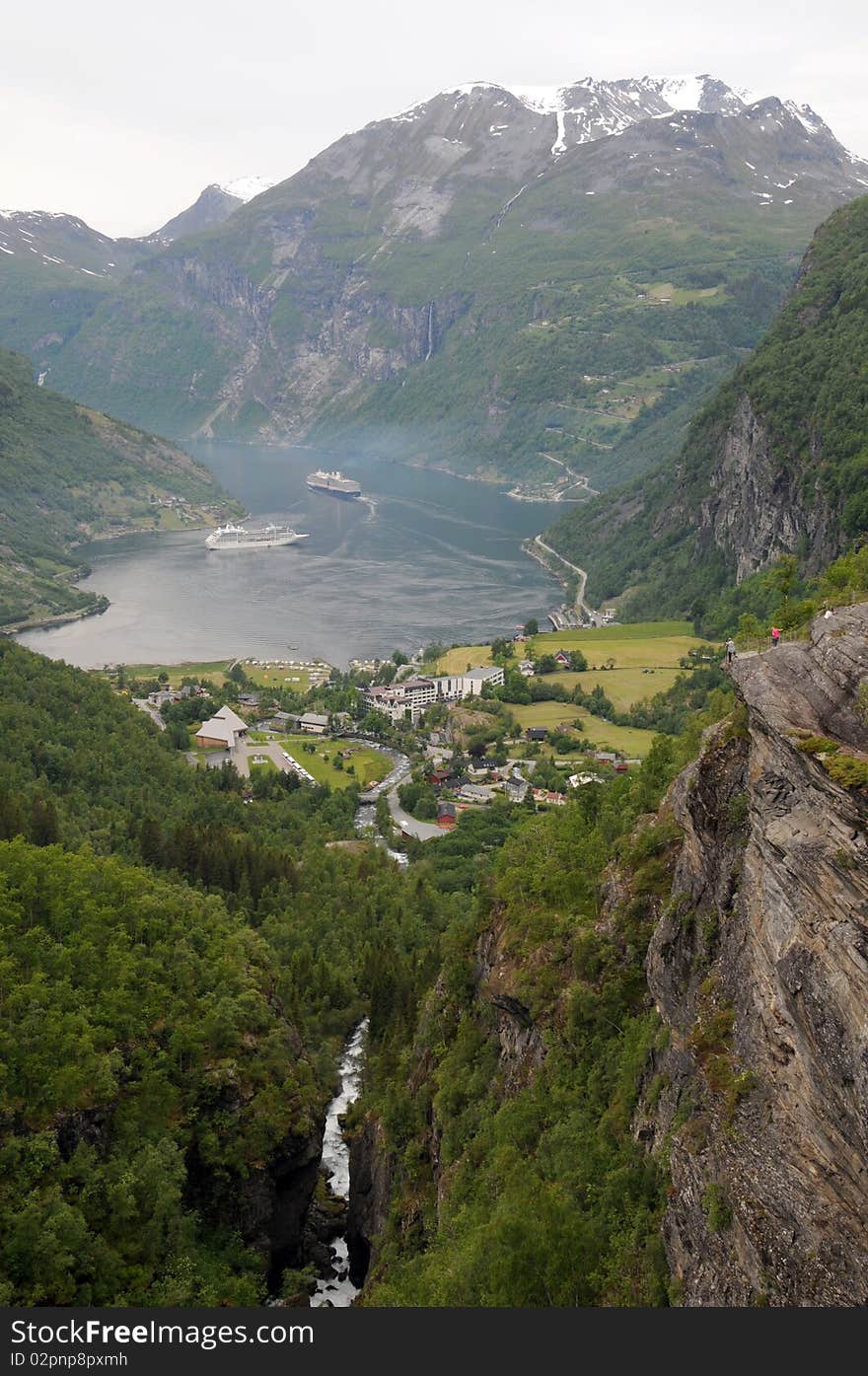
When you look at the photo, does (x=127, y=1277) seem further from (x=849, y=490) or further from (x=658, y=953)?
(x=849, y=490)

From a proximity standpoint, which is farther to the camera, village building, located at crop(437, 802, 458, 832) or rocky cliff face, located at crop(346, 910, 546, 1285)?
village building, located at crop(437, 802, 458, 832)

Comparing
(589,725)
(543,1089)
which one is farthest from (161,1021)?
(589,725)

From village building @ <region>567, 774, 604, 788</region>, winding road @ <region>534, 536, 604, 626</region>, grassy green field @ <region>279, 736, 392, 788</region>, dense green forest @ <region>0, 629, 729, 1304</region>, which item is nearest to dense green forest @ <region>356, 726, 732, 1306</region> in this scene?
dense green forest @ <region>0, 629, 729, 1304</region>

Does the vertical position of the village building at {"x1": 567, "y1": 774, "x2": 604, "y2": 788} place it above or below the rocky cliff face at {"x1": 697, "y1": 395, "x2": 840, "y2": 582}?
below

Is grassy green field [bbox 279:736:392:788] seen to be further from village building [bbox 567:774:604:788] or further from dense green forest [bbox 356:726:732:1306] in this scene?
dense green forest [bbox 356:726:732:1306]

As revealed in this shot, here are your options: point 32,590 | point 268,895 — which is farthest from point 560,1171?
point 32,590

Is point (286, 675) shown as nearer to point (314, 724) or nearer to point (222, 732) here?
point (314, 724)
